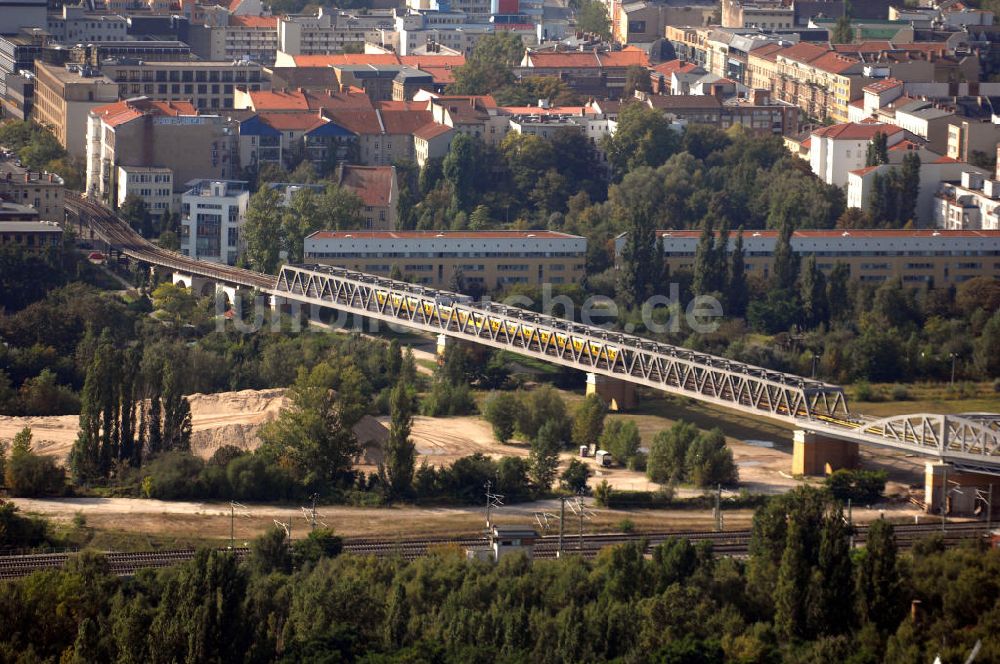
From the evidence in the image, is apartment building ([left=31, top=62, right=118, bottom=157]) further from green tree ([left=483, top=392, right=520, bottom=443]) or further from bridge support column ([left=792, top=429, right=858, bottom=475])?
bridge support column ([left=792, top=429, right=858, bottom=475])

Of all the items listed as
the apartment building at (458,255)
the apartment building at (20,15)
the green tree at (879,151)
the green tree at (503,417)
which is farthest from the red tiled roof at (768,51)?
the green tree at (503,417)

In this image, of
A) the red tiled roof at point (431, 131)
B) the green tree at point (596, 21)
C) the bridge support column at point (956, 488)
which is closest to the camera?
the bridge support column at point (956, 488)

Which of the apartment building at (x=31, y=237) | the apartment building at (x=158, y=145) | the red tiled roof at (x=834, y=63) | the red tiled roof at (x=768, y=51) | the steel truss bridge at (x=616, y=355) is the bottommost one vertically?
Answer: the steel truss bridge at (x=616, y=355)

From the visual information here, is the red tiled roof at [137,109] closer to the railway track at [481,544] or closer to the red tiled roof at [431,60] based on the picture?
the red tiled roof at [431,60]

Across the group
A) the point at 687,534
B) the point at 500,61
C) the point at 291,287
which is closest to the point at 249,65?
the point at 500,61

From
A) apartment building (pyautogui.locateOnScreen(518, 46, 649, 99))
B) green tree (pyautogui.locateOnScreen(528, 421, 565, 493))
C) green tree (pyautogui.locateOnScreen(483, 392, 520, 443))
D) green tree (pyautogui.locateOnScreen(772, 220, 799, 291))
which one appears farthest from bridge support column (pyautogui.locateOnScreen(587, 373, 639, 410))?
apartment building (pyautogui.locateOnScreen(518, 46, 649, 99))

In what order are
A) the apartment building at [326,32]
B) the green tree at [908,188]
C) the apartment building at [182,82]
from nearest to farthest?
the green tree at [908,188]
the apartment building at [182,82]
the apartment building at [326,32]

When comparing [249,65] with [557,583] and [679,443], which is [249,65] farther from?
[557,583]

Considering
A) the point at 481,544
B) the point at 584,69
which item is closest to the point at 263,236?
the point at 481,544
